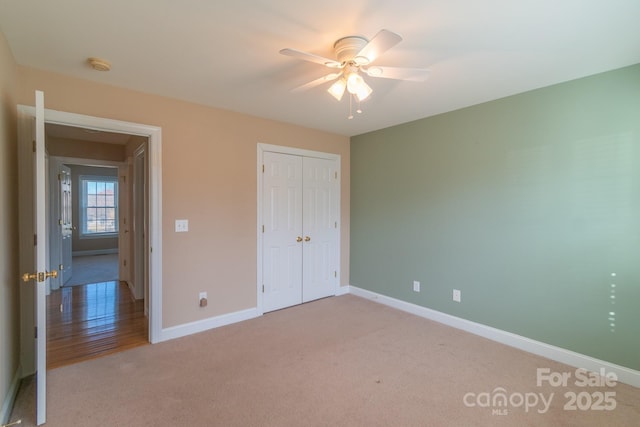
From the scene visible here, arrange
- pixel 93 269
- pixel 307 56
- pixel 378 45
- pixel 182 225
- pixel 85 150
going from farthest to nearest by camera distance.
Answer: pixel 93 269, pixel 85 150, pixel 182 225, pixel 307 56, pixel 378 45

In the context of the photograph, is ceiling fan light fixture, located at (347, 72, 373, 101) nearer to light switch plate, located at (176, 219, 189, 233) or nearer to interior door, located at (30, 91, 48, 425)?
interior door, located at (30, 91, 48, 425)

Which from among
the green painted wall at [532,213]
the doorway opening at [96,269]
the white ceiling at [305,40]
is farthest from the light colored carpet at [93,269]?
the green painted wall at [532,213]

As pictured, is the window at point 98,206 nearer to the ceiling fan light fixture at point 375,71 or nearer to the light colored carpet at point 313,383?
the light colored carpet at point 313,383

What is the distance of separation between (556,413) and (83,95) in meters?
4.40

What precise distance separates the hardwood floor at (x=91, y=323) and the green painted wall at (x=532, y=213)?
3232mm

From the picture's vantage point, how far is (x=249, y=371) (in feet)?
8.12

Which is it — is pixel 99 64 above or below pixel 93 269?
above

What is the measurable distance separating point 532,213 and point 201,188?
335 cm

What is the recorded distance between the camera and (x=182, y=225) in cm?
312

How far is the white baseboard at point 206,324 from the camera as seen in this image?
3045mm

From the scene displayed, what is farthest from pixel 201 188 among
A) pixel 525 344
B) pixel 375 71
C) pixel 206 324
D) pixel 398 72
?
pixel 525 344

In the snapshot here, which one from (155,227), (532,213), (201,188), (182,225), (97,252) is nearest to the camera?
(532,213)

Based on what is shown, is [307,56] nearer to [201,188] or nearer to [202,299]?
[201,188]

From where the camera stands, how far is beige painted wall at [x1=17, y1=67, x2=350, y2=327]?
9.13 ft
